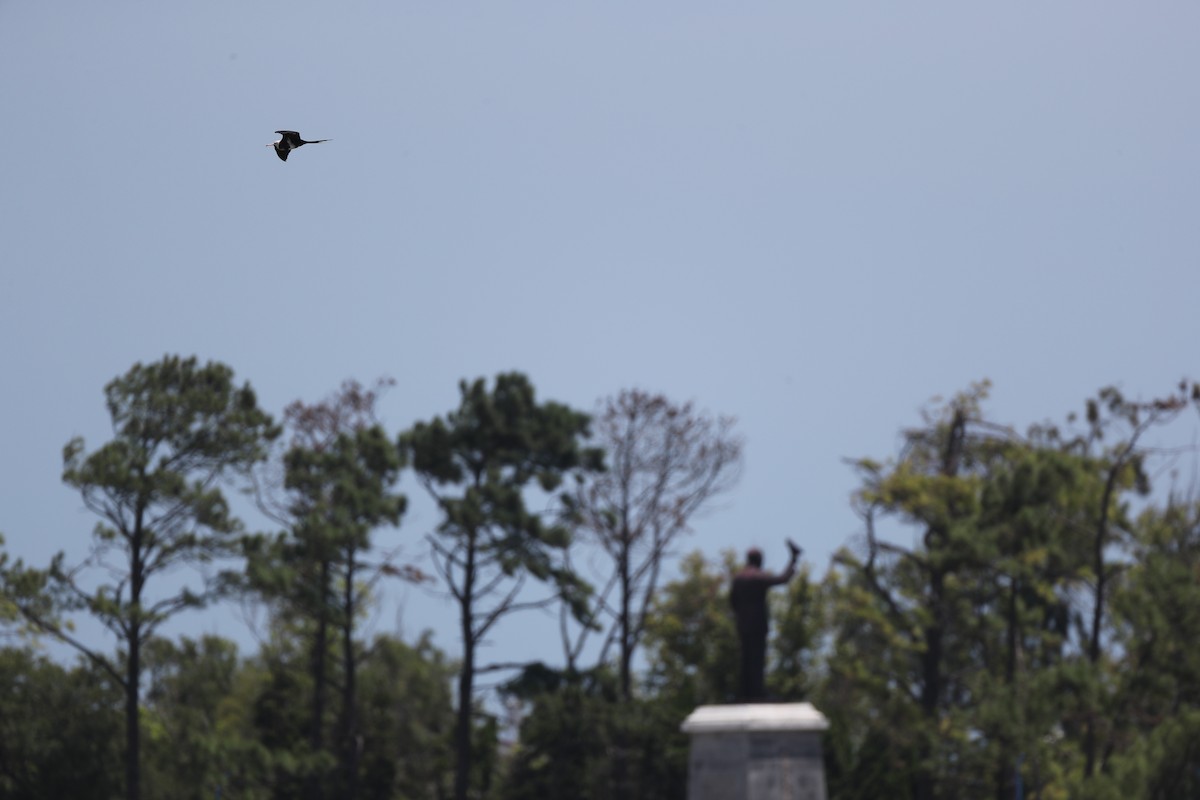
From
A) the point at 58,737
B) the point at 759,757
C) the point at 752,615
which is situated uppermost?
the point at 752,615

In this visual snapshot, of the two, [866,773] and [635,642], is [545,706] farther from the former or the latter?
[866,773]

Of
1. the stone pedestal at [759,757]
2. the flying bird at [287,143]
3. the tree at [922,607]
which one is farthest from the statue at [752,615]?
the flying bird at [287,143]

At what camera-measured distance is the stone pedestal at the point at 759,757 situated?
846 inches

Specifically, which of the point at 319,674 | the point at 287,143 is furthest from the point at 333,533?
the point at 287,143

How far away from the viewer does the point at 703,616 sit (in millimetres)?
39750

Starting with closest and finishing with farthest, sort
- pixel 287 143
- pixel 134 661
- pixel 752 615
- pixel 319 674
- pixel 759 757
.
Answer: pixel 287 143 < pixel 759 757 < pixel 752 615 < pixel 134 661 < pixel 319 674

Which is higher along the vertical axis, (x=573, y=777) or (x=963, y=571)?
(x=963, y=571)

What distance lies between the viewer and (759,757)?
851 inches

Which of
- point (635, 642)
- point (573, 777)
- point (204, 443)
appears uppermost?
point (204, 443)

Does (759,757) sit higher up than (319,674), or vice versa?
(319,674)

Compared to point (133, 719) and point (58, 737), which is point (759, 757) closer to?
point (133, 719)

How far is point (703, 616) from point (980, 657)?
6.19 m

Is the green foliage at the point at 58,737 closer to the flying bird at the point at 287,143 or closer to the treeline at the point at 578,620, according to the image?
the treeline at the point at 578,620

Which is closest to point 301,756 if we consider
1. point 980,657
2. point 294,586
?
point 294,586
